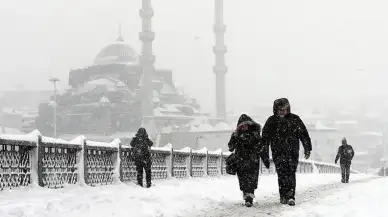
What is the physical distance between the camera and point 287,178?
765 cm

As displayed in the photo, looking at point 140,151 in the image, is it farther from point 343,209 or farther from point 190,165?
point 343,209

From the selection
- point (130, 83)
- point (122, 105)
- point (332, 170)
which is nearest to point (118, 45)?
point (130, 83)

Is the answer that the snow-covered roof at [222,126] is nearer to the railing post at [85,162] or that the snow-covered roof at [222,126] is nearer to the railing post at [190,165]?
the railing post at [190,165]

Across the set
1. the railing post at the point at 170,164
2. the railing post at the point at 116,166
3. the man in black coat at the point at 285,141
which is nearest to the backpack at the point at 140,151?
the railing post at the point at 116,166

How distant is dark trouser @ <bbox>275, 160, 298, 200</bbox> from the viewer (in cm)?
761

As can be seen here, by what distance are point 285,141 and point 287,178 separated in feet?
1.80

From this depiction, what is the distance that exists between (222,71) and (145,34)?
1932 cm

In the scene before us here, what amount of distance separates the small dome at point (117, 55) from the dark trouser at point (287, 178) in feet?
339

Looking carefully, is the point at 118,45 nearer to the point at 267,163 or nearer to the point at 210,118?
the point at 210,118

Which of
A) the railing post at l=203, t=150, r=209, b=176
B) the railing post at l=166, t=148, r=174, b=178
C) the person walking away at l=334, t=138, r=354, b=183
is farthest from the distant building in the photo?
the railing post at l=166, t=148, r=174, b=178

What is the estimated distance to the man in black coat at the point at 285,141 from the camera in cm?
768

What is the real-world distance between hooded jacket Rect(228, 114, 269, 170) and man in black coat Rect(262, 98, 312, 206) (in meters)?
0.24

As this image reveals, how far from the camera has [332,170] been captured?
137 ft

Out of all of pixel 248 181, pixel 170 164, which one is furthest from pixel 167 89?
pixel 248 181
